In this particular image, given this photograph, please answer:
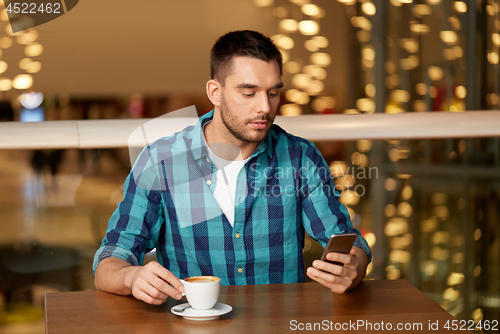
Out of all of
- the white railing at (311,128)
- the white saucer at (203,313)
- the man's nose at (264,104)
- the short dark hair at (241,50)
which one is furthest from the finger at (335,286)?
the white railing at (311,128)

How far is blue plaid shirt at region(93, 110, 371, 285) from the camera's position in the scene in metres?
1.36

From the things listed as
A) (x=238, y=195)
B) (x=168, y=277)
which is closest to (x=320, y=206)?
(x=238, y=195)

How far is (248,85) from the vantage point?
137 cm

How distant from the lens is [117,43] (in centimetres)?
219

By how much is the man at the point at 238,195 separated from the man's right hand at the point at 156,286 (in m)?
0.33

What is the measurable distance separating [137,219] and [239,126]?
0.35 m

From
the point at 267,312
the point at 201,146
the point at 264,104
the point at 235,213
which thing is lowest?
the point at 267,312

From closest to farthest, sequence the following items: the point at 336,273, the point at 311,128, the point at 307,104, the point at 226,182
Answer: the point at 336,273
the point at 226,182
the point at 311,128
the point at 307,104

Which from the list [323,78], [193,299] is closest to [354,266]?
[193,299]

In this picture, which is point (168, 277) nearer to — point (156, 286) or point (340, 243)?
point (156, 286)

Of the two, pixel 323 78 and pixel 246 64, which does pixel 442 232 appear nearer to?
pixel 323 78

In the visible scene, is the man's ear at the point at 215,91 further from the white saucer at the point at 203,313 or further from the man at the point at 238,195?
the white saucer at the point at 203,313

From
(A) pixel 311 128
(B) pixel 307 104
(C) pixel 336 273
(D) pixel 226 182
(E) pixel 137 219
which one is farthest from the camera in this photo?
(B) pixel 307 104

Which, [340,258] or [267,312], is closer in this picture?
[267,312]
